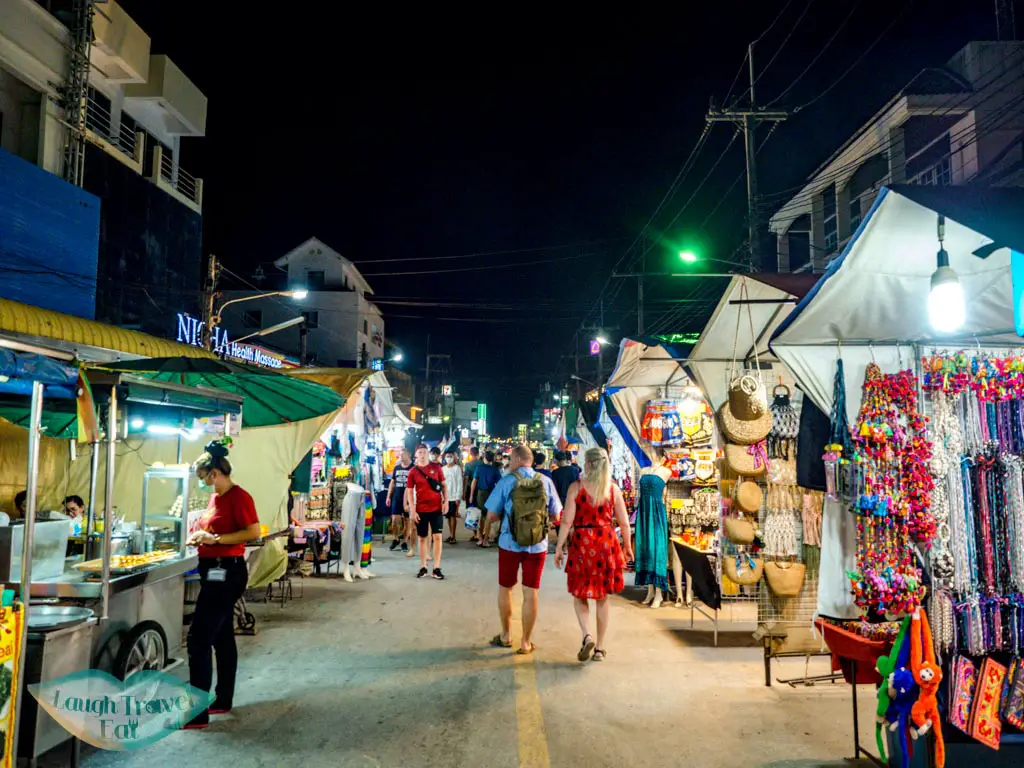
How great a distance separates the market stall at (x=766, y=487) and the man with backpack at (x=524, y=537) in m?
1.90

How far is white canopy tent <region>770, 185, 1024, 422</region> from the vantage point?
407 centimetres

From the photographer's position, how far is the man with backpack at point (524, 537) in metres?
6.68

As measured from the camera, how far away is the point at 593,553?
650 cm

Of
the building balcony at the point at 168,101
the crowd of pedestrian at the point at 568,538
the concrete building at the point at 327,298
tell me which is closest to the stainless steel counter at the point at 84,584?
the crowd of pedestrian at the point at 568,538

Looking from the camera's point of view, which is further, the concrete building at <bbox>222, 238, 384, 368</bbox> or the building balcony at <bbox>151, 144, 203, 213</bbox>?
the concrete building at <bbox>222, 238, 384, 368</bbox>

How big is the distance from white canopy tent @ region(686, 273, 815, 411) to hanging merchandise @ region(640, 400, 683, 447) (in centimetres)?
174

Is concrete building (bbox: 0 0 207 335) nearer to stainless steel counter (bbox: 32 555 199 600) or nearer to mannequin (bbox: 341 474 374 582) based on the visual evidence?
mannequin (bbox: 341 474 374 582)

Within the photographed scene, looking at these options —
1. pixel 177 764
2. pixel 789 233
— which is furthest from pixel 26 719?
pixel 789 233

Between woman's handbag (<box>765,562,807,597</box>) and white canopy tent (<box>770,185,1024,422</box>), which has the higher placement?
white canopy tent (<box>770,185,1024,422</box>)

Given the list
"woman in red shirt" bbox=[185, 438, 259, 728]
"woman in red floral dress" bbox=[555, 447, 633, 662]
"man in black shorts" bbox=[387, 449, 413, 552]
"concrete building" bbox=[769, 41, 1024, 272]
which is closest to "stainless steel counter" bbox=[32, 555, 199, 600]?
"woman in red shirt" bbox=[185, 438, 259, 728]

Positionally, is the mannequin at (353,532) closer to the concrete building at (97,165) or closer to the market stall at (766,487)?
the market stall at (766,487)

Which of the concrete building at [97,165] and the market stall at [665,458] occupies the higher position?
the concrete building at [97,165]

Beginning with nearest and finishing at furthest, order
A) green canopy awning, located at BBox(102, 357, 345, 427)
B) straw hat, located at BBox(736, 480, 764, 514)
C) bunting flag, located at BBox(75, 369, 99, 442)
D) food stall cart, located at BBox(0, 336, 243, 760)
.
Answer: food stall cart, located at BBox(0, 336, 243, 760) → bunting flag, located at BBox(75, 369, 99, 442) → green canopy awning, located at BBox(102, 357, 345, 427) → straw hat, located at BBox(736, 480, 764, 514)

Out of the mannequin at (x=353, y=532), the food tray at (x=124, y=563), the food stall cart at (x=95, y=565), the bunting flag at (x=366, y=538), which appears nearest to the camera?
the food stall cart at (x=95, y=565)
